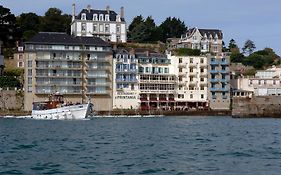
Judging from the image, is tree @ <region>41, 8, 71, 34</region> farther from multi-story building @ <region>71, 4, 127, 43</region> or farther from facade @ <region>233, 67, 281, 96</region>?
facade @ <region>233, 67, 281, 96</region>

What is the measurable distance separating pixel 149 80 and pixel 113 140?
74.0 meters

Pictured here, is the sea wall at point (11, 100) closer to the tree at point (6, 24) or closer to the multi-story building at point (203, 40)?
the tree at point (6, 24)

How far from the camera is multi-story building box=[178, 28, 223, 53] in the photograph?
146250 mm

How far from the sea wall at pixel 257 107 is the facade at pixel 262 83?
19.6 m

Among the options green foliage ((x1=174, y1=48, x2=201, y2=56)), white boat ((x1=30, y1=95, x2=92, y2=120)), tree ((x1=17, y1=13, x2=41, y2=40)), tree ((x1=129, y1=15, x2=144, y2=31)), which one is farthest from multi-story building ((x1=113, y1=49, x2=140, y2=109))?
tree ((x1=129, y1=15, x2=144, y2=31))

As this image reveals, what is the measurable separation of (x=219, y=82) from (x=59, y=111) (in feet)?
138

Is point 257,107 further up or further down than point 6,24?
further down

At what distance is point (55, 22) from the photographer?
463 ft

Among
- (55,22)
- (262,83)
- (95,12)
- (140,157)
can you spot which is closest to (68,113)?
(95,12)

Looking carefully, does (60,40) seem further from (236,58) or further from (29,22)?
(236,58)

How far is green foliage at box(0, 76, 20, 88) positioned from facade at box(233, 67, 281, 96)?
4883 cm

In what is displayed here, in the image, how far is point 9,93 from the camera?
4341 inches

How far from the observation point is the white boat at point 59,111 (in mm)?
93188

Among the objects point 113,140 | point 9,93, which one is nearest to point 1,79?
point 9,93
